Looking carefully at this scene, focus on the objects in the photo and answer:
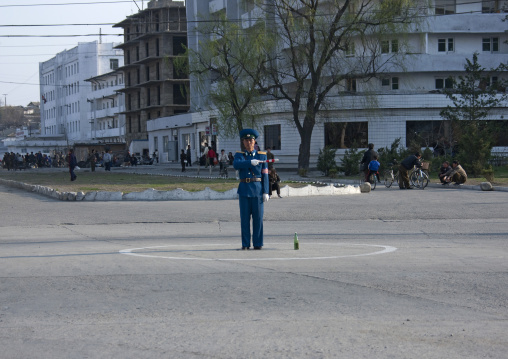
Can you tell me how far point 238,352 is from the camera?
5207mm

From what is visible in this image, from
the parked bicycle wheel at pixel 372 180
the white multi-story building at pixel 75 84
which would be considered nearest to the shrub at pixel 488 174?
the parked bicycle wheel at pixel 372 180

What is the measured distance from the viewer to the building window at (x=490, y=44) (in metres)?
55.9

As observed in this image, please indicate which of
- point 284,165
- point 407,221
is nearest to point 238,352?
point 407,221

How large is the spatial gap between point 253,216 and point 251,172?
0.69 metres

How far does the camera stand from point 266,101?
53.0 meters

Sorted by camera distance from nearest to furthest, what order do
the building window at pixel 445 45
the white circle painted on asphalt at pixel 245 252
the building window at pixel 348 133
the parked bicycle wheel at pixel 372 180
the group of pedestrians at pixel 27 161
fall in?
the white circle painted on asphalt at pixel 245 252
the parked bicycle wheel at pixel 372 180
the building window at pixel 348 133
the building window at pixel 445 45
the group of pedestrians at pixel 27 161

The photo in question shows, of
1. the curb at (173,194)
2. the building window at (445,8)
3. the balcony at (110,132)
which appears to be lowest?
the curb at (173,194)

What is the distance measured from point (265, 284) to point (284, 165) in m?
45.5

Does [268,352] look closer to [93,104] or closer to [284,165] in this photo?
[284,165]

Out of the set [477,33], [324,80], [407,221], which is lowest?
[407,221]

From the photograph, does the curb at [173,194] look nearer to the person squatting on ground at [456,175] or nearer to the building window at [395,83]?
the person squatting on ground at [456,175]

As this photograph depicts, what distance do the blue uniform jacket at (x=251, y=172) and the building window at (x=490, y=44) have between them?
49.7m

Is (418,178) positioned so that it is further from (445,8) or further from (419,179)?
(445,8)

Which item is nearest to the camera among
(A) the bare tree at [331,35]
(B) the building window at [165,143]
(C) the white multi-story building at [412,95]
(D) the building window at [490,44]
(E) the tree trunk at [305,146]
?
(A) the bare tree at [331,35]
